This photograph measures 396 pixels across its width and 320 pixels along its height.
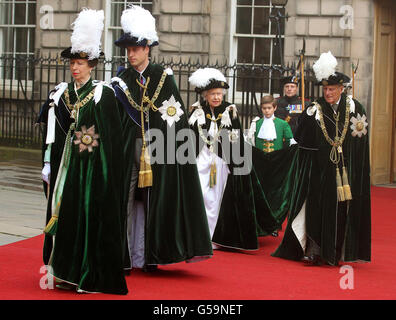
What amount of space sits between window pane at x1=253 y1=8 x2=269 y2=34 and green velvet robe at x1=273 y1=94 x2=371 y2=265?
25.3ft

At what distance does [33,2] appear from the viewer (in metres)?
17.6

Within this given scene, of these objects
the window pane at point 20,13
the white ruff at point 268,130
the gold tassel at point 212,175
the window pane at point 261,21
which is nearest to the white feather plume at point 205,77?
the gold tassel at point 212,175

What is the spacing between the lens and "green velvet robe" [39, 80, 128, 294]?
6.01 m

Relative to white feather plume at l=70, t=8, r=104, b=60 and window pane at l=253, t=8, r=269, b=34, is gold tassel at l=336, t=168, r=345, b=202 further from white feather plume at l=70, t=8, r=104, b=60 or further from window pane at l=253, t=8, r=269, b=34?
window pane at l=253, t=8, r=269, b=34

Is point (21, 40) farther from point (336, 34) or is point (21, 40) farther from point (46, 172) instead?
point (46, 172)

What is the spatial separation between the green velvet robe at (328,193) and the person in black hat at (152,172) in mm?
1357

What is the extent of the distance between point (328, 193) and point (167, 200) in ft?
5.60

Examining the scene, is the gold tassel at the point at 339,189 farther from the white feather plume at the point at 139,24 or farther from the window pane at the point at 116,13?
the window pane at the point at 116,13

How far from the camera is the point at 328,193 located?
25.7 ft

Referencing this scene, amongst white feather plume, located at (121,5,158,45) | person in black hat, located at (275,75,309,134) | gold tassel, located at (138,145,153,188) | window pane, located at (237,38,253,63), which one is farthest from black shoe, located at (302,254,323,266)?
window pane, located at (237,38,253,63)

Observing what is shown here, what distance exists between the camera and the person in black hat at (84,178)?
19.8 feet

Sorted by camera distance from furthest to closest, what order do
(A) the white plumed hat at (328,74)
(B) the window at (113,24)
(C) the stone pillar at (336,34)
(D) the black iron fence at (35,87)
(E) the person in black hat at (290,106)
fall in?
1. (B) the window at (113,24)
2. (D) the black iron fence at (35,87)
3. (C) the stone pillar at (336,34)
4. (E) the person in black hat at (290,106)
5. (A) the white plumed hat at (328,74)

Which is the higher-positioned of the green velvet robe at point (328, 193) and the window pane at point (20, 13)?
the window pane at point (20, 13)
